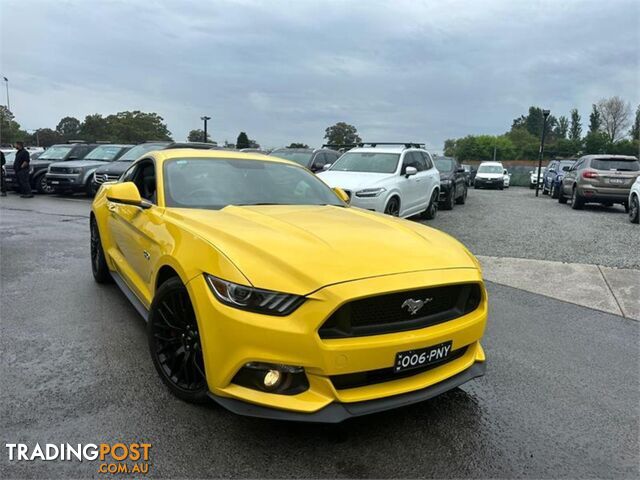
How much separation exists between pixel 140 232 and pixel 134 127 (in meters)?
81.6

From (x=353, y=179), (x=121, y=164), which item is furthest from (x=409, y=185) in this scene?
(x=121, y=164)

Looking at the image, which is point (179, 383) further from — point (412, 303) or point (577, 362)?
point (577, 362)

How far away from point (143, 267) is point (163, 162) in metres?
0.96

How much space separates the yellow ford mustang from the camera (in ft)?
8.00

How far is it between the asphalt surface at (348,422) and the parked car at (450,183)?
9948mm

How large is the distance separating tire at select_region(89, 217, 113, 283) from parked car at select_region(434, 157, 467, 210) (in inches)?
416

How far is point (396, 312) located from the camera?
2.65m

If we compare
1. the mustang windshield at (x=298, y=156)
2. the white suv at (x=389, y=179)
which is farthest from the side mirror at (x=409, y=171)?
the mustang windshield at (x=298, y=156)

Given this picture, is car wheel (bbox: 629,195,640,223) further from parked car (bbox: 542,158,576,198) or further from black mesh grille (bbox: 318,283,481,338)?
black mesh grille (bbox: 318,283,481,338)

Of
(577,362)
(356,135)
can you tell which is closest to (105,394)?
(577,362)

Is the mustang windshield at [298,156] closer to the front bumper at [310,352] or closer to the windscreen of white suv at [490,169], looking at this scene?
the front bumper at [310,352]

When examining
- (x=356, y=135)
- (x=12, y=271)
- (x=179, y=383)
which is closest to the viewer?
(x=179, y=383)

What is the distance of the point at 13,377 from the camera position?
11.2 ft

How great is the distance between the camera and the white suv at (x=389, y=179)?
374 inches
